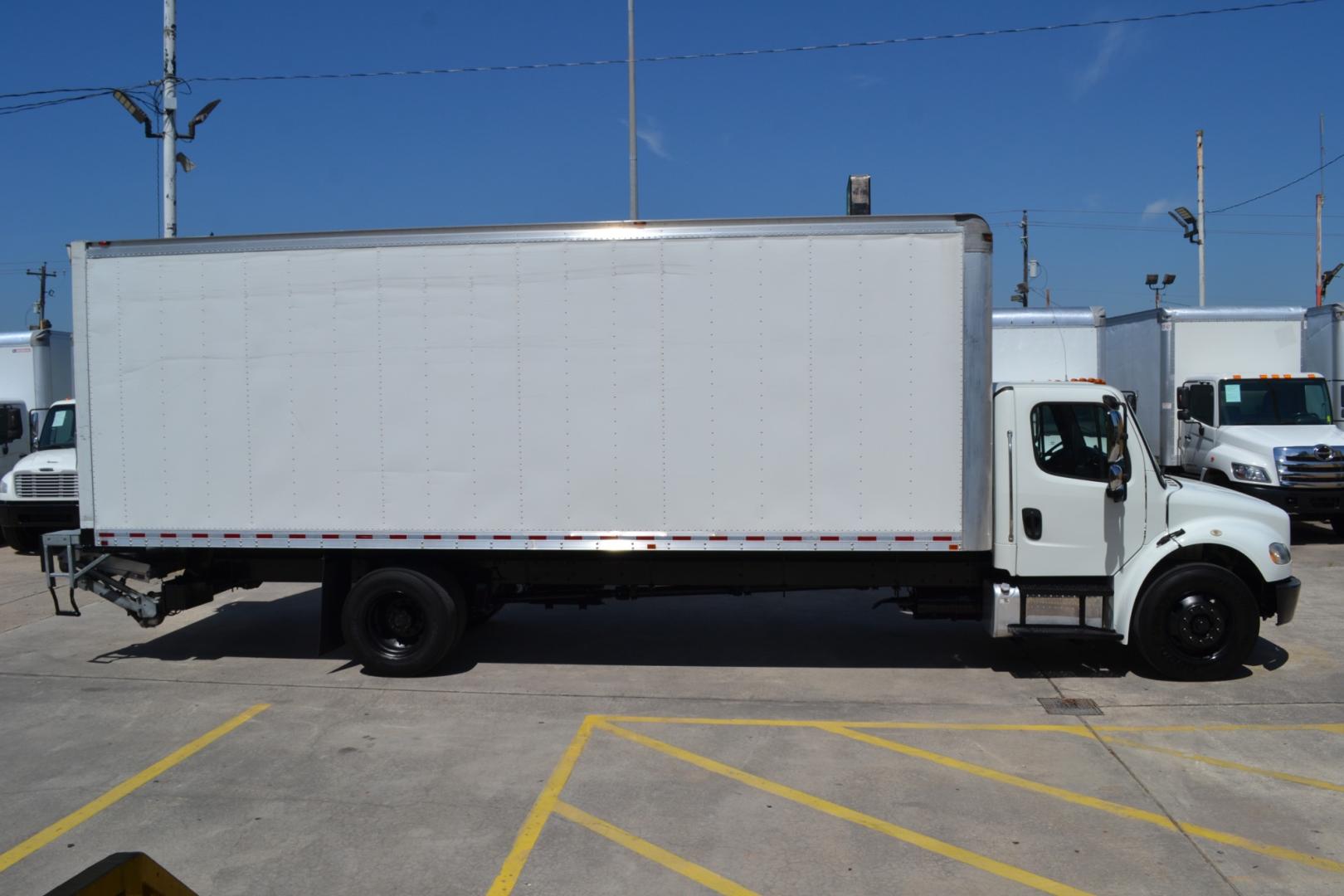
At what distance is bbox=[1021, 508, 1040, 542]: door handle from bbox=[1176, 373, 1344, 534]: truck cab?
8492 millimetres

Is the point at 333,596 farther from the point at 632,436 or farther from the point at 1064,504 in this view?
the point at 1064,504

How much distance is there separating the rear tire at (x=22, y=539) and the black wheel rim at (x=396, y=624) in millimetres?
9843

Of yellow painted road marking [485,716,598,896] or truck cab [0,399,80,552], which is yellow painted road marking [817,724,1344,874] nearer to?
yellow painted road marking [485,716,598,896]

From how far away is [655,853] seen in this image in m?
4.96

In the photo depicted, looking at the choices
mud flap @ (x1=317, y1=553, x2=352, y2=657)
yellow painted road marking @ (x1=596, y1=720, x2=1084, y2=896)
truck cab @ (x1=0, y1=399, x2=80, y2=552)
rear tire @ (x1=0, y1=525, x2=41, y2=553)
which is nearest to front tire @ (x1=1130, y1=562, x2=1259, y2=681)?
yellow painted road marking @ (x1=596, y1=720, x2=1084, y2=896)

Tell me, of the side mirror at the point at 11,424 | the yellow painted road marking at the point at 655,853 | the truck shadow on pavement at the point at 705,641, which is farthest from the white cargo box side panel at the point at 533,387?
the side mirror at the point at 11,424

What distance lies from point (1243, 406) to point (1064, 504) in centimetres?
958

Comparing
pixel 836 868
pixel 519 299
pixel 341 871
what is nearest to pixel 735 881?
pixel 836 868

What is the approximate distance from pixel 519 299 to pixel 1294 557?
11.8 meters

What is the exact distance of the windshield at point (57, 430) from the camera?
1530 cm

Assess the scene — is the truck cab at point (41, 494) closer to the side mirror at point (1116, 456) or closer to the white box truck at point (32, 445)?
the white box truck at point (32, 445)

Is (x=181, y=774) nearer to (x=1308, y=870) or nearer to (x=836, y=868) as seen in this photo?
(x=836, y=868)

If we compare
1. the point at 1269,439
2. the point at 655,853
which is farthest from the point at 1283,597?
the point at 1269,439

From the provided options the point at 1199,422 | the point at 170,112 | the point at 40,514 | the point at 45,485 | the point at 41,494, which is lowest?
the point at 40,514
